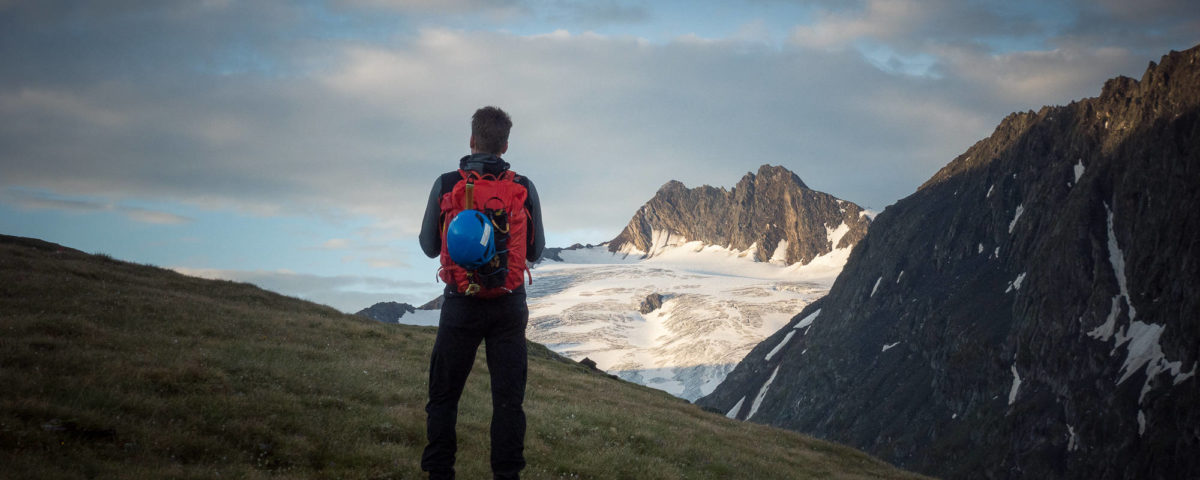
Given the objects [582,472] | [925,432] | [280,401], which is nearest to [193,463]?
[280,401]

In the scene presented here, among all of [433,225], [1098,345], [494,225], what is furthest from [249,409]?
[1098,345]

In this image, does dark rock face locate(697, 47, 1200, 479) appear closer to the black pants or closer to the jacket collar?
the black pants

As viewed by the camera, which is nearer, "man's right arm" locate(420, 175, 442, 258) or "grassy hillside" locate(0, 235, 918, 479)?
"man's right arm" locate(420, 175, 442, 258)

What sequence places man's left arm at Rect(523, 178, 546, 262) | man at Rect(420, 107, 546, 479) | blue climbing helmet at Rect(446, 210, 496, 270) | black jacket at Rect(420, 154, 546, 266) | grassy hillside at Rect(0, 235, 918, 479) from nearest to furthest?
blue climbing helmet at Rect(446, 210, 496, 270) < man at Rect(420, 107, 546, 479) < black jacket at Rect(420, 154, 546, 266) < man's left arm at Rect(523, 178, 546, 262) < grassy hillside at Rect(0, 235, 918, 479)

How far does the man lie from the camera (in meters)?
8.95

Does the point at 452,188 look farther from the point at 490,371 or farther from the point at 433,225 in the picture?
the point at 490,371

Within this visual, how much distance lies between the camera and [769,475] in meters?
19.4

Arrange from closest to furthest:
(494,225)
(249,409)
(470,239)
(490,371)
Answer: (470,239) → (494,225) → (490,371) → (249,409)

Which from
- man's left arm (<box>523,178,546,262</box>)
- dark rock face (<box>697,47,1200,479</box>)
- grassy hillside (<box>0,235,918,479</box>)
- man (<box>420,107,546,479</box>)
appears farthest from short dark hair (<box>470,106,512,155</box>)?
dark rock face (<box>697,47,1200,479</box>)

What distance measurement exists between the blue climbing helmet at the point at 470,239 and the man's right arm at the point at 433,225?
0.75 meters

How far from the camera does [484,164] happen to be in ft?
29.8

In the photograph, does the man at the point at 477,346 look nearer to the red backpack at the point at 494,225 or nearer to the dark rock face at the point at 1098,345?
the red backpack at the point at 494,225

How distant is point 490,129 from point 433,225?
4.94ft

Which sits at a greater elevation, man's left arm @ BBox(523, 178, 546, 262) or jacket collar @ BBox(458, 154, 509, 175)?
jacket collar @ BBox(458, 154, 509, 175)
